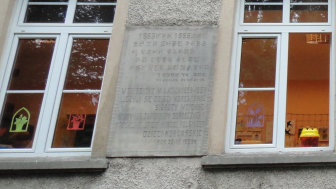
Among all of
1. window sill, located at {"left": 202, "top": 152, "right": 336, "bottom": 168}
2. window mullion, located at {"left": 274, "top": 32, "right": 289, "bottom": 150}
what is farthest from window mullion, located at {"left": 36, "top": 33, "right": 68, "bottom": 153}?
window mullion, located at {"left": 274, "top": 32, "right": 289, "bottom": 150}

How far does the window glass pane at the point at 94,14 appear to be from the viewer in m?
6.25

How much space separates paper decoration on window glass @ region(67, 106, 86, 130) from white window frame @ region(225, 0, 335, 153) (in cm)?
156

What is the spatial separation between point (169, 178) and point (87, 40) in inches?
81.2

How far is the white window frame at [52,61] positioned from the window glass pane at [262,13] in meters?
1.61

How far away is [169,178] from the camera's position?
4996 millimetres

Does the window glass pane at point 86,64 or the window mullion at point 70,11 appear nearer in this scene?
the window glass pane at point 86,64

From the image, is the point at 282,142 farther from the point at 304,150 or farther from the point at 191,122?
the point at 191,122

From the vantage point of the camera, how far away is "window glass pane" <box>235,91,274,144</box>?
5.32 meters

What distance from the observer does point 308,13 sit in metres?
5.97

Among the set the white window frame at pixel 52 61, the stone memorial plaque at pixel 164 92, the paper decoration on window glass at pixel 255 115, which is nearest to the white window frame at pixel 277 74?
the paper decoration on window glass at pixel 255 115

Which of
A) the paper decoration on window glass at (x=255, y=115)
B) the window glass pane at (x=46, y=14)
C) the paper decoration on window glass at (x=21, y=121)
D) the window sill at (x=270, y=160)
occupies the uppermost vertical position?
the window glass pane at (x=46, y=14)

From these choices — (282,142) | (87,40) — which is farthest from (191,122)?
(87,40)

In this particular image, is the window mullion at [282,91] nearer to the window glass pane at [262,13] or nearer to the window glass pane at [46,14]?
the window glass pane at [262,13]

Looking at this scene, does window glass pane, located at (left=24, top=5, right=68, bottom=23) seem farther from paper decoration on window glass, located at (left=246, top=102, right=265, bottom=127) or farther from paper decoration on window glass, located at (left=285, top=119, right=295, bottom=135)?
paper decoration on window glass, located at (left=285, top=119, right=295, bottom=135)
